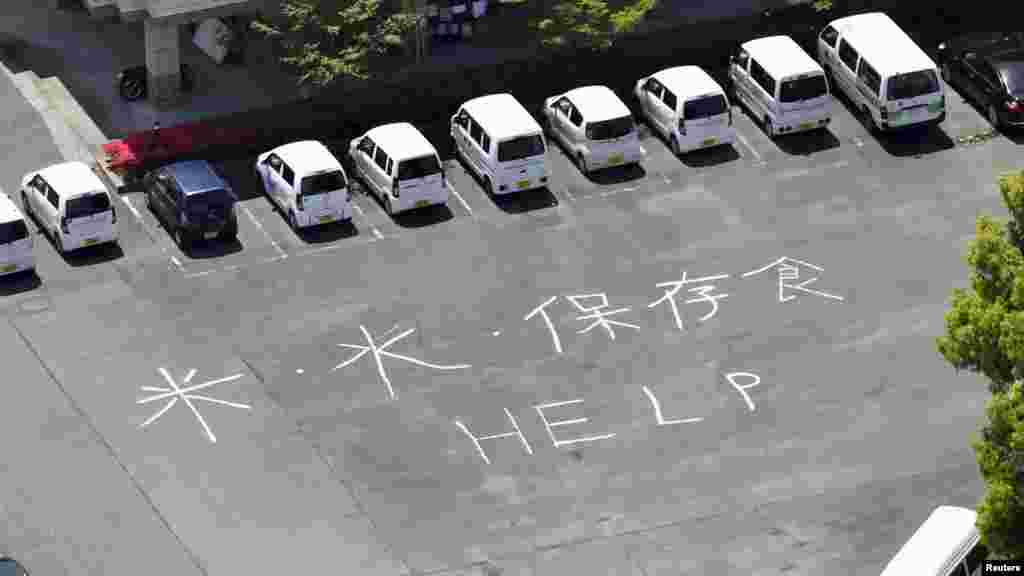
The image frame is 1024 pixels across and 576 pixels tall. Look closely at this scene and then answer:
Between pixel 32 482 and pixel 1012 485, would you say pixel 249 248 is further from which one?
pixel 1012 485

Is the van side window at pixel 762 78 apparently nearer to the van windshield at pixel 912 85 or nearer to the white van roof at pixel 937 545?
the van windshield at pixel 912 85

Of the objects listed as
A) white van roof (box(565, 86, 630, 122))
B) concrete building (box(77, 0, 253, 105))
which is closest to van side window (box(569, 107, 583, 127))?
white van roof (box(565, 86, 630, 122))

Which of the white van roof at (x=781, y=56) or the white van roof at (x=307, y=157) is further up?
the white van roof at (x=781, y=56)

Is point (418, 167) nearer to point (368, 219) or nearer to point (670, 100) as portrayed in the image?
point (368, 219)

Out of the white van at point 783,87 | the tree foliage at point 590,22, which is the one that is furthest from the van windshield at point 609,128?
the white van at point 783,87

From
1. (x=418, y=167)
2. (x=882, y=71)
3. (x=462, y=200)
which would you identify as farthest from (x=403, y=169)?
(x=882, y=71)

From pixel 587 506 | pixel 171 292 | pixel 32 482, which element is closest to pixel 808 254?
pixel 587 506
